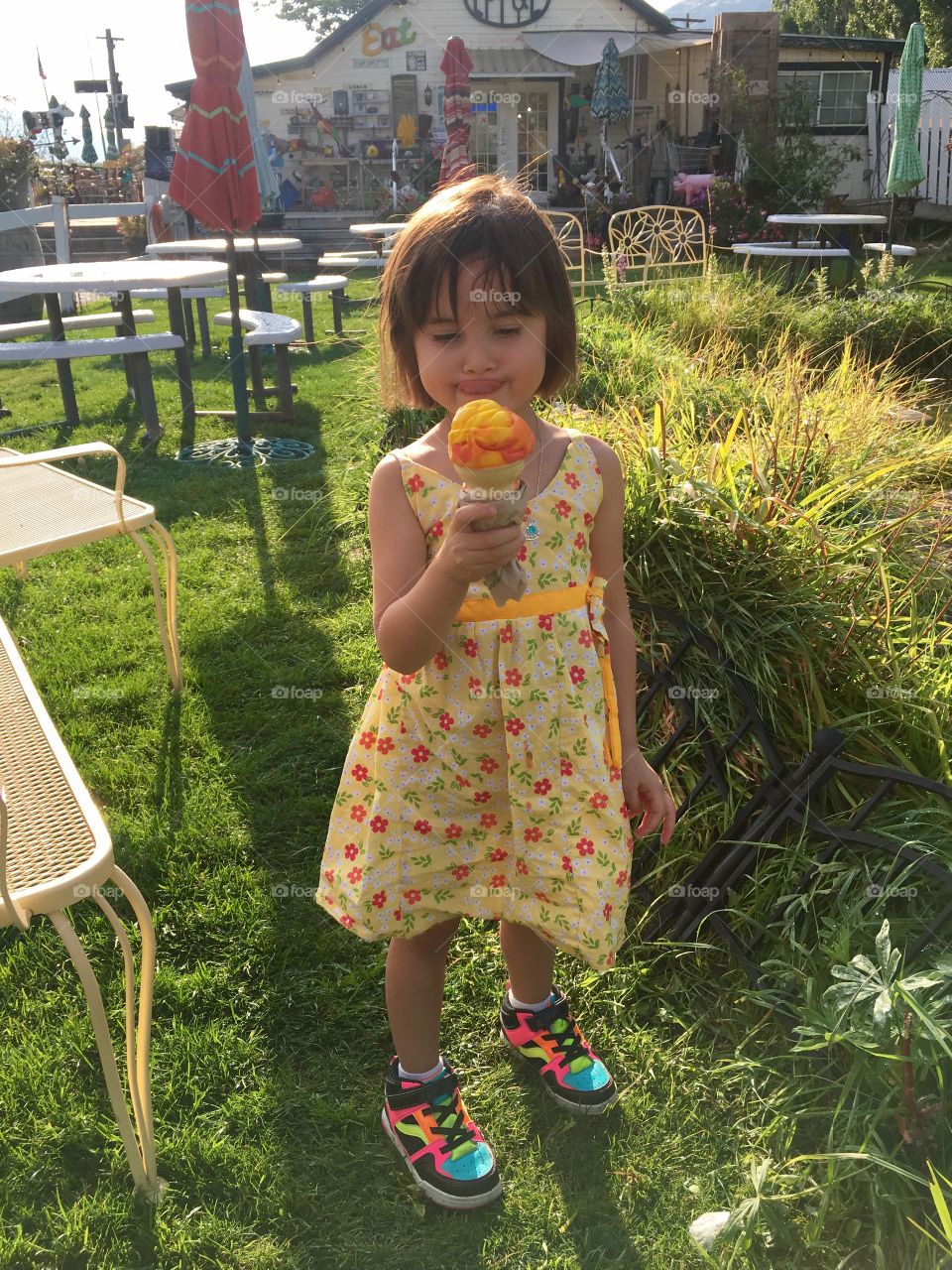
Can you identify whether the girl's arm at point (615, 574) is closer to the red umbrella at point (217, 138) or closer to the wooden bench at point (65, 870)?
the wooden bench at point (65, 870)

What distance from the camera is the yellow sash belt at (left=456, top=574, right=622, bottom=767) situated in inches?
62.0

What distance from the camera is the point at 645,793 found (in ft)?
6.01

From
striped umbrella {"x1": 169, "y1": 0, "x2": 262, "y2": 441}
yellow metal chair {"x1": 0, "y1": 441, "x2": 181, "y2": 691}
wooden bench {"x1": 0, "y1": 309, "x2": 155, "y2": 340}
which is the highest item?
striped umbrella {"x1": 169, "y1": 0, "x2": 262, "y2": 441}

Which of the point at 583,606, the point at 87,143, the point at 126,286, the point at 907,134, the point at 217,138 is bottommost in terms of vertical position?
the point at 583,606

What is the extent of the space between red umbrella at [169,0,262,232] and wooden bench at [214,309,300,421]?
0.73m

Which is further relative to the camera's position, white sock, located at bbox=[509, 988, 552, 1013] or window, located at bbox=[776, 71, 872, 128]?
window, located at bbox=[776, 71, 872, 128]

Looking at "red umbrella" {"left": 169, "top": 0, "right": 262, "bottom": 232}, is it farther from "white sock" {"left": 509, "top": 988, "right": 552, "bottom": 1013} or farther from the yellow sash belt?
"white sock" {"left": 509, "top": 988, "right": 552, "bottom": 1013}

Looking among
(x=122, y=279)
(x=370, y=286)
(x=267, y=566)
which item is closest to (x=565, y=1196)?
(x=267, y=566)

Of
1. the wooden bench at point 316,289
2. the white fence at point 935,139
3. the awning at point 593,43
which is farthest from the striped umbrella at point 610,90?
the wooden bench at point 316,289

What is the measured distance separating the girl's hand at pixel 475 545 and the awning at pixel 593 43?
75.3ft

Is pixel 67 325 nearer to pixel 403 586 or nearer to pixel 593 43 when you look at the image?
pixel 403 586

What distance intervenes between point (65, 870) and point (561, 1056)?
1.10 meters

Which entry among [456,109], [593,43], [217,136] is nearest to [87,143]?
[593,43]

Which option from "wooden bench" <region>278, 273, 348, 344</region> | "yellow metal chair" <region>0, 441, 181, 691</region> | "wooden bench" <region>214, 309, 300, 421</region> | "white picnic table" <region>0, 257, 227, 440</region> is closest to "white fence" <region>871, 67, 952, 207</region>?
"wooden bench" <region>278, 273, 348, 344</region>
